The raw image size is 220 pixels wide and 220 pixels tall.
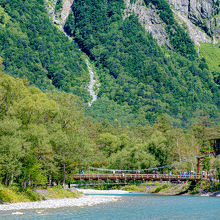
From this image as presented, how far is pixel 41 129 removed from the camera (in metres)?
43.6

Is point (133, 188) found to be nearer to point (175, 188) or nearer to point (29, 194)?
point (175, 188)

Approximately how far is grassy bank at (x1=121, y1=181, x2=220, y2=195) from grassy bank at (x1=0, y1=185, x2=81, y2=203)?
67.3ft

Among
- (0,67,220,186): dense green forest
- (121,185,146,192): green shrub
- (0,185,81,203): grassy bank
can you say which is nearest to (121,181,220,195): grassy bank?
(121,185,146,192): green shrub

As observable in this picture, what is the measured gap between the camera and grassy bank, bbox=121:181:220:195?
62.5 meters

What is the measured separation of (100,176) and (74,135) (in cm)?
1389

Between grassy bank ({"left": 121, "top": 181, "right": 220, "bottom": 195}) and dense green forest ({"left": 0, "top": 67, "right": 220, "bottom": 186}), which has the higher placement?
dense green forest ({"left": 0, "top": 67, "right": 220, "bottom": 186})

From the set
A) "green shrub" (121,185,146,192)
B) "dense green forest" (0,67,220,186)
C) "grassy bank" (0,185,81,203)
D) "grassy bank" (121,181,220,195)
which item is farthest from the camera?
"green shrub" (121,185,146,192)

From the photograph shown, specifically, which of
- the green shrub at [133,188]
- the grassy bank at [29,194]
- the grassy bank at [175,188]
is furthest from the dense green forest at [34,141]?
the green shrub at [133,188]

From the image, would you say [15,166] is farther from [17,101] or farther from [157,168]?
[157,168]

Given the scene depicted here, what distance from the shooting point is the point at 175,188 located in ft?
227

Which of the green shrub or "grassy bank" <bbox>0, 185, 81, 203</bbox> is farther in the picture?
the green shrub

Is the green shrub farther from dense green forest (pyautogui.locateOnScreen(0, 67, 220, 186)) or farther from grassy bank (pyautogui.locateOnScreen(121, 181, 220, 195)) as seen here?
dense green forest (pyautogui.locateOnScreen(0, 67, 220, 186))

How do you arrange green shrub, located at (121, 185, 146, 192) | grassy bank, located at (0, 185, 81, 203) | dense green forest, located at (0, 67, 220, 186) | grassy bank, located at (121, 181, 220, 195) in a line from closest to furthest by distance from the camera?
grassy bank, located at (0, 185, 81, 203)
dense green forest, located at (0, 67, 220, 186)
grassy bank, located at (121, 181, 220, 195)
green shrub, located at (121, 185, 146, 192)

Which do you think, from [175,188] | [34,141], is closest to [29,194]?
[34,141]
